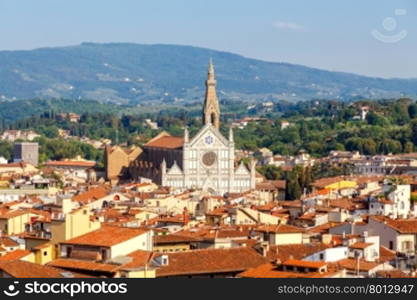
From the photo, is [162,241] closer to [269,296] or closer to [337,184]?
[269,296]

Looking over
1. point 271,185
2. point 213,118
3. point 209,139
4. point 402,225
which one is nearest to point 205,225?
point 402,225

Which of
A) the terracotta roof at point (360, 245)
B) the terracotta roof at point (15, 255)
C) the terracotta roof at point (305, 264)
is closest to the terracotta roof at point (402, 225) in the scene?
the terracotta roof at point (360, 245)

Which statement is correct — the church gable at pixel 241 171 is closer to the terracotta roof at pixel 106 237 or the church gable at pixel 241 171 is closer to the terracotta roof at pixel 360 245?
the terracotta roof at pixel 360 245

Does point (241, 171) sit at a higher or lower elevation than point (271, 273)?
lower

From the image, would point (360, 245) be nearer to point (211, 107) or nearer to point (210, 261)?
point (210, 261)

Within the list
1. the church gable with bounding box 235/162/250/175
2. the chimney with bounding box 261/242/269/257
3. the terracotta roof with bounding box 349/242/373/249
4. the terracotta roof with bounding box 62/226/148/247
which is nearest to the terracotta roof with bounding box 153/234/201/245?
the terracotta roof with bounding box 62/226/148/247

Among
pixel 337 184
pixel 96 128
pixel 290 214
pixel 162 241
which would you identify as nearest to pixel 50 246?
pixel 162 241

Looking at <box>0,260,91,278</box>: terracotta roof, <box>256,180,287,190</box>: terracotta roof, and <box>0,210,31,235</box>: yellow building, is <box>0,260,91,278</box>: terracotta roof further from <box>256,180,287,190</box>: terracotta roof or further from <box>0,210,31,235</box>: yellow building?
<box>256,180,287,190</box>: terracotta roof
